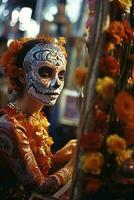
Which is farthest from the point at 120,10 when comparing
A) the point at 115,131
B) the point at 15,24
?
the point at 15,24

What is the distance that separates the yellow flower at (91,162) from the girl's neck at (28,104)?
1185 millimetres

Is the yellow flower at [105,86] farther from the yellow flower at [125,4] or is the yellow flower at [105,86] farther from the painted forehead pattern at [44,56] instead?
the painted forehead pattern at [44,56]

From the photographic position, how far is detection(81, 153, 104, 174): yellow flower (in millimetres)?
2873

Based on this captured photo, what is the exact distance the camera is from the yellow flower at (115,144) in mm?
2877

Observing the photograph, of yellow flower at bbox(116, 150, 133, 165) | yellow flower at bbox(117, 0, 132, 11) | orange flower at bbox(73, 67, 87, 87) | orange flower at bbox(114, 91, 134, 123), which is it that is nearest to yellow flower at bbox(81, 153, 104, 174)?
yellow flower at bbox(116, 150, 133, 165)

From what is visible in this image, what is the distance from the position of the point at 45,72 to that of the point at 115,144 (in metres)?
1.25

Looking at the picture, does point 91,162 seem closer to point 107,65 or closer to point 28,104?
point 107,65

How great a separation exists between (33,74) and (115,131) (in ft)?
3.59

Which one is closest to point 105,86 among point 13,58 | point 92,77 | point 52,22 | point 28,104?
point 92,77

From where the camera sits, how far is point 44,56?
3.98m

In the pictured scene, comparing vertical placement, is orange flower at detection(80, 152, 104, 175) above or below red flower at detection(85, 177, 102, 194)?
above

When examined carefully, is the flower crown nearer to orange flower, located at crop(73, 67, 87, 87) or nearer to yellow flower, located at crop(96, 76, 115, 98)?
orange flower, located at crop(73, 67, 87, 87)

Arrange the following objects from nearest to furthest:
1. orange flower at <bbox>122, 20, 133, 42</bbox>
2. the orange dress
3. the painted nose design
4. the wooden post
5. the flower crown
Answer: the wooden post
orange flower at <bbox>122, 20, 133, 42</bbox>
the orange dress
the painted nose design
the flower crown

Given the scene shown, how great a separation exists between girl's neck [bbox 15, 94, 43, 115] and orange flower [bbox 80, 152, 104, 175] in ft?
3.87
